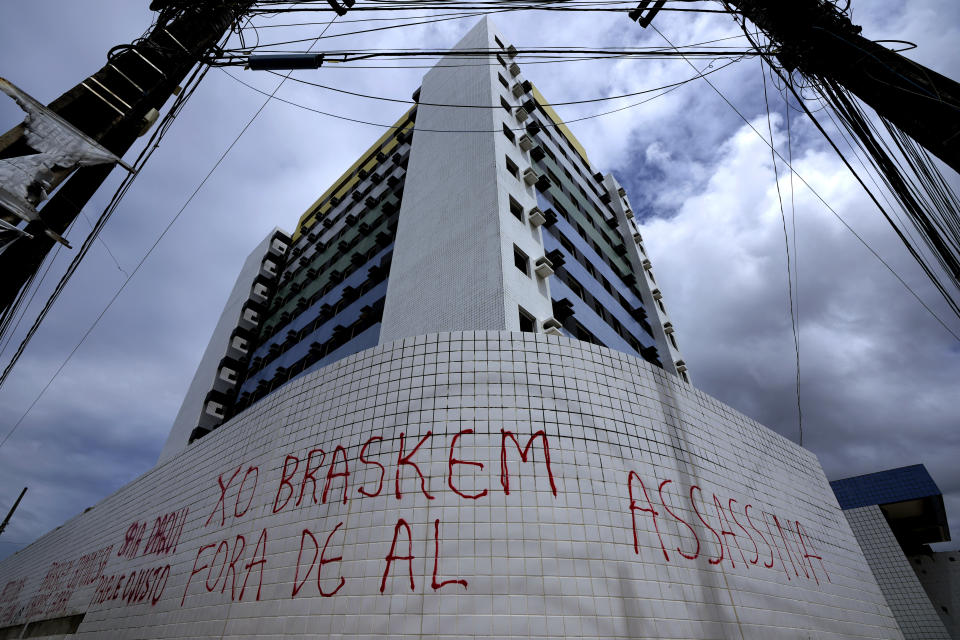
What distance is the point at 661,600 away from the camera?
→ 4.84 meters

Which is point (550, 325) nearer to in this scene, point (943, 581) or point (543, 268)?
point (543, 268)

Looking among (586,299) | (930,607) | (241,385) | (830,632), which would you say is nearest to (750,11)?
(830,632)

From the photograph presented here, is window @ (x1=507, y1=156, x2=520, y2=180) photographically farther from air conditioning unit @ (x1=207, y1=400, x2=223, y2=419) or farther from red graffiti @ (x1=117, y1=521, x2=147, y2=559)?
air conditioning unit @ (x1=207, y1=400, x2=223, y2=419)

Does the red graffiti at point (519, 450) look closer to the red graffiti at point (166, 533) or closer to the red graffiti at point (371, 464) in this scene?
the red graffiti at point (371, 464)

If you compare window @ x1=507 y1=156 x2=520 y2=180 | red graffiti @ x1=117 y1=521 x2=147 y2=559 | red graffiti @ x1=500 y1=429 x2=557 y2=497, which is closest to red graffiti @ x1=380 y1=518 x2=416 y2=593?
red graffiti @ x1=500 y1=429 x2=557 y2=497

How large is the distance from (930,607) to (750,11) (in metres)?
19.4

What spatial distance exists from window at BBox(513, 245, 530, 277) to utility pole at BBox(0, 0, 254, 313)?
869cm

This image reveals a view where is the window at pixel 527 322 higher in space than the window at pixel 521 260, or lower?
lower

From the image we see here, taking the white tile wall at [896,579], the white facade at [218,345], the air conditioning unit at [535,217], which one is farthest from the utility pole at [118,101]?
the white tile wall at [896,579]

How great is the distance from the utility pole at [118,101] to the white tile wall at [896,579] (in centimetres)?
2245

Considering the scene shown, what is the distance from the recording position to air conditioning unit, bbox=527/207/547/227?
48.4ft

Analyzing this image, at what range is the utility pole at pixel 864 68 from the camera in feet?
16.3

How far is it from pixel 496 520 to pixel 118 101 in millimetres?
6549

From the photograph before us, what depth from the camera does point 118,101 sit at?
503 cm
